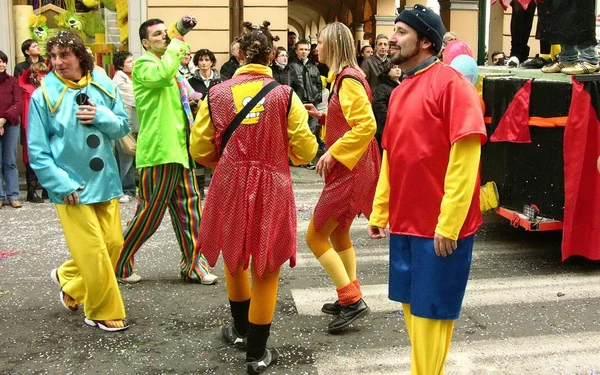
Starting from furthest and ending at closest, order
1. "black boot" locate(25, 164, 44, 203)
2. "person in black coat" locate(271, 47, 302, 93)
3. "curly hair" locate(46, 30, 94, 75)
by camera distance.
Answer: "person in black coat" locate(271, 47, 302, 93), "black boot" locate(25, 164, 44, 203), "curly hair" locate(46, 30, 94, 75)

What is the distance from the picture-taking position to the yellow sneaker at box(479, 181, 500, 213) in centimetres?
714

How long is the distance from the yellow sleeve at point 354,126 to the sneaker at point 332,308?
3.59 ft

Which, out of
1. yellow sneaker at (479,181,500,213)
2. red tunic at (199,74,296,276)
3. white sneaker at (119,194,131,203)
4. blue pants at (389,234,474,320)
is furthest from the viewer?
white sneaker at (119,194,131,203)

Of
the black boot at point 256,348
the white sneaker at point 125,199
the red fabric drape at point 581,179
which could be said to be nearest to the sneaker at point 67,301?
the black boot at point 256,348

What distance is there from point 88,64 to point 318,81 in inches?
321

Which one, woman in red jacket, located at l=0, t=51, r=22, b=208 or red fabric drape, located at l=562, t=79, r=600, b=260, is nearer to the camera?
red fabric drape, located at l=562, t=79, r=600, b=260

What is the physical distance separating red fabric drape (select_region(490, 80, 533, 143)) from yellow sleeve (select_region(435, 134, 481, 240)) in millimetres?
3499

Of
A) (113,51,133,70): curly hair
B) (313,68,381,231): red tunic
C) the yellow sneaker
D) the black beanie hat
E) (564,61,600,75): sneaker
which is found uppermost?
(113,51,133,70): curly hair

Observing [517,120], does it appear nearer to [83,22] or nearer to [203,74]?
[203,74]

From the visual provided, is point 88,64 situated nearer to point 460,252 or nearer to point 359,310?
point 359,310

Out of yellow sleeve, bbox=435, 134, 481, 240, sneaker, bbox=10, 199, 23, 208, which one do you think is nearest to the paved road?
yellow sleeve, bbox=435, 134, 481, 240

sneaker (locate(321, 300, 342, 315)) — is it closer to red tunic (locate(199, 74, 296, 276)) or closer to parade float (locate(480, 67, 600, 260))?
red tunic (locate(199, 74, 296, 276))

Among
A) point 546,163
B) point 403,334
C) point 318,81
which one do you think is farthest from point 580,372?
point 318,81

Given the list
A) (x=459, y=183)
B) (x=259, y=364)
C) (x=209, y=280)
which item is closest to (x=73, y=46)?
(x=209, y=280)
